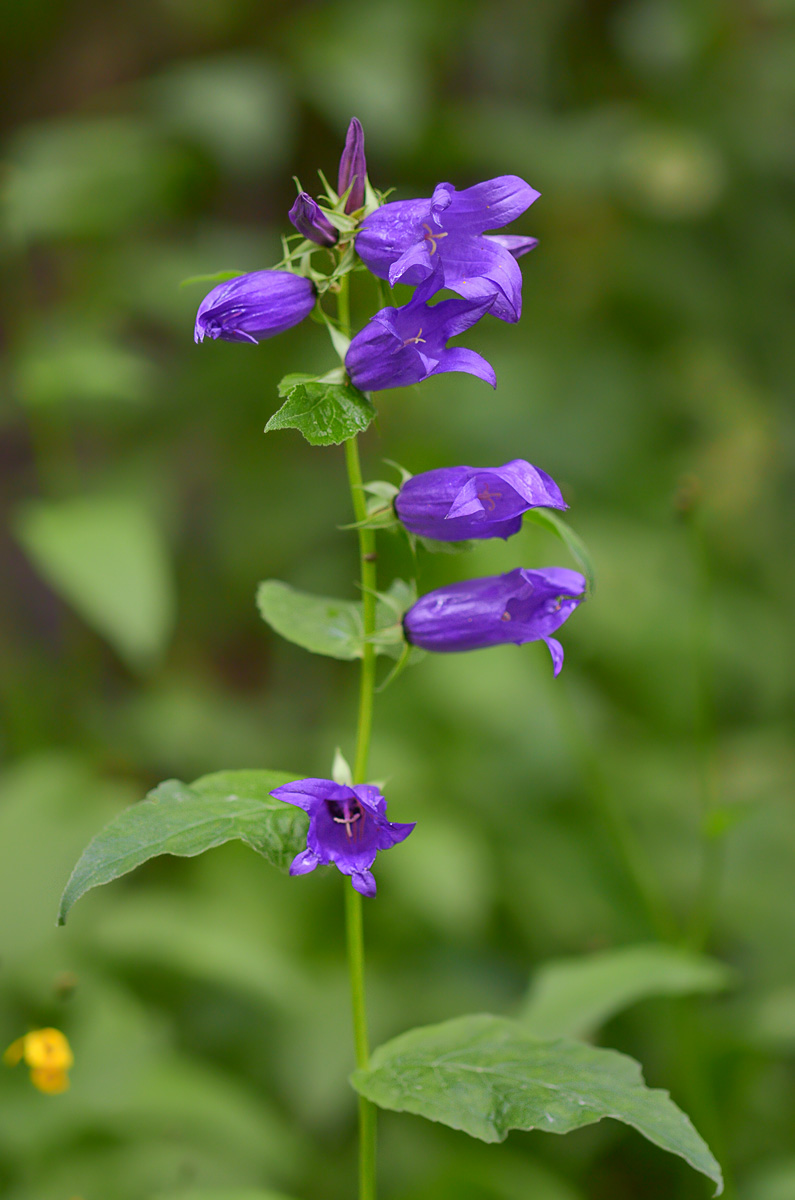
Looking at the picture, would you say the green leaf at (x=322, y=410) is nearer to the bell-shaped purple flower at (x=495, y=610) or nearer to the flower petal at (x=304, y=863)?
the bell-shaped purple flower at (x=495, y=610)

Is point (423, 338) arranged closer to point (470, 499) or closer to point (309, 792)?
point (470, 499)

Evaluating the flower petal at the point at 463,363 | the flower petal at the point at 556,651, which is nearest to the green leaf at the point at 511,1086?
the flower petal at the point at 556,651

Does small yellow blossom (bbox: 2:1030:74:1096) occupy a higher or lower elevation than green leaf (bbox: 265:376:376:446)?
lower

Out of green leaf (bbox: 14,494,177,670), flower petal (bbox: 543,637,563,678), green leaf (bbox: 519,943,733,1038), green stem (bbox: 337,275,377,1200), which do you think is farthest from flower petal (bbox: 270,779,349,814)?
green leaf (bbox: 14,494,177,670)

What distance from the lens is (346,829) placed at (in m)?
0.85

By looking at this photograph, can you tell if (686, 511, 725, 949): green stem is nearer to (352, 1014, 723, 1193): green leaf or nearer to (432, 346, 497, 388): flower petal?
(352, 1014, 723, 1193): green leaf

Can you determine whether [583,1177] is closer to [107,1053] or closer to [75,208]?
[107,1053]

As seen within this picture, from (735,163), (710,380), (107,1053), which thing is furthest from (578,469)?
(107,1053)

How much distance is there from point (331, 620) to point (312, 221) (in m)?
0.39

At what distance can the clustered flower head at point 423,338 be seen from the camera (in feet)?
2.67

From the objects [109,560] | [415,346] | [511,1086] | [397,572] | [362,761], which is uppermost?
[415,346]

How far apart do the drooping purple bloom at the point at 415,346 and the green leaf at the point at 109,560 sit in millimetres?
1123

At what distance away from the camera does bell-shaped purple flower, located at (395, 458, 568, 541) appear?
2.80ft

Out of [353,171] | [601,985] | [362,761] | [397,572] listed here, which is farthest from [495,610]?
[397,572]
